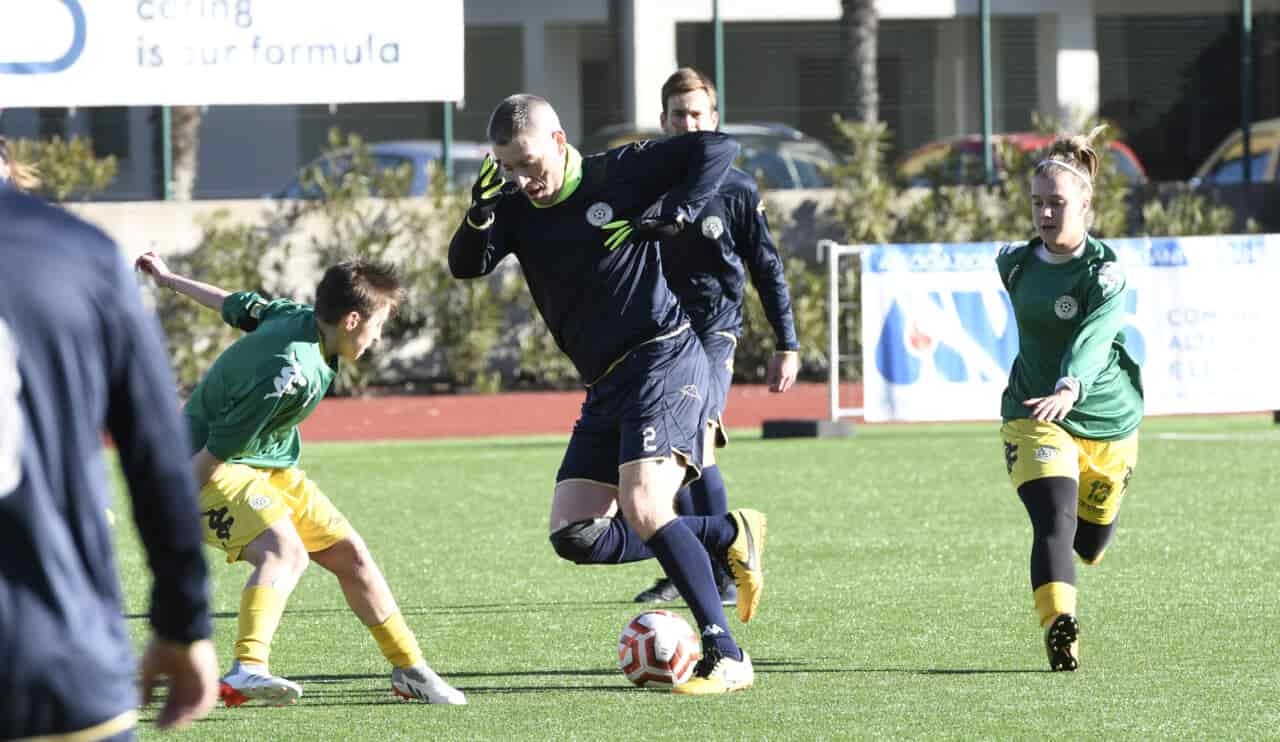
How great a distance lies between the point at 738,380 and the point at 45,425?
1653 cm

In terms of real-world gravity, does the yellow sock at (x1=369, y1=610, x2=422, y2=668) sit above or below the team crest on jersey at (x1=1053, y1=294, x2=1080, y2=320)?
below

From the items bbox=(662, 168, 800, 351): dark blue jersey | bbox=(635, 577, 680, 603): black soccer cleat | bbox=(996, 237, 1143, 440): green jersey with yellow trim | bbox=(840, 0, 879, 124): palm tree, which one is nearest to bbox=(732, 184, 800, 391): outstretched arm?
bbox=(662, 168, 800, 351): dark blue jersey

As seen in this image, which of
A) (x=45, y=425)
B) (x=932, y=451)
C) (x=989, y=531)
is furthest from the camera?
(x=932, y=451)

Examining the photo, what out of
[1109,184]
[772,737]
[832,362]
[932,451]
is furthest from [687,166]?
[1109,184]

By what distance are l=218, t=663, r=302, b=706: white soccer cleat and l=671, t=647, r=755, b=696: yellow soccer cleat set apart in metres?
1.11

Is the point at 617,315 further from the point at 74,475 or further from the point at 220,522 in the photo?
the point at 74,475

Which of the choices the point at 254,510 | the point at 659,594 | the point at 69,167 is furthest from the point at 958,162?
the point at 254,510

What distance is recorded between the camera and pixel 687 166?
6.46 m

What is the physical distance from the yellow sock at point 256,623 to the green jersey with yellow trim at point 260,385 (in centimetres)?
39

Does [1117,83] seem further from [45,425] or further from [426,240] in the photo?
[45,425]

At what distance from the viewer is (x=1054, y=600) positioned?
20.8 feet

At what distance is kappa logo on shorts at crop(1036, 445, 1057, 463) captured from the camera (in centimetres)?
653

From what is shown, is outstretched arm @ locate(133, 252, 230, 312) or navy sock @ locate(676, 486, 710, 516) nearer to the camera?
outstretched arm @ locate(133, 252, 230, 312)

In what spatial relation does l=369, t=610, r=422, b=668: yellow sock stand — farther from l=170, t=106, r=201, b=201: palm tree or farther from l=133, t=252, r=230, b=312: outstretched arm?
l=170, t=106, r=201, b=201: palm tree
